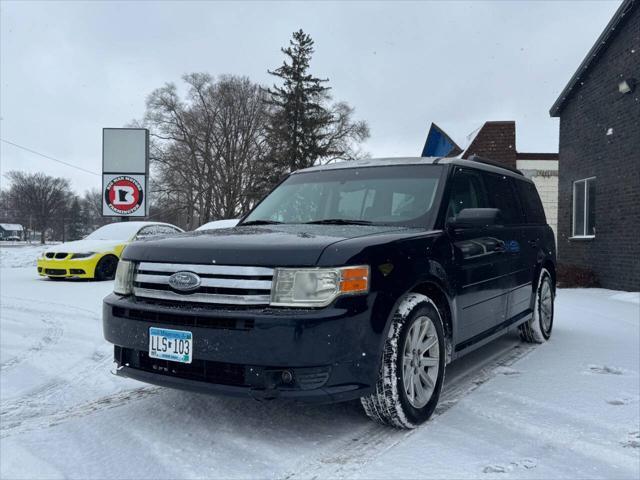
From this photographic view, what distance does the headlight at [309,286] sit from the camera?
2.72 meters

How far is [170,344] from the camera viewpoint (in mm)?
2898

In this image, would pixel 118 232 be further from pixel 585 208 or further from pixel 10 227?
pixel 10 227

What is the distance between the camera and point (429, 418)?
3285 millimetres

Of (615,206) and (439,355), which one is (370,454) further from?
(615,206)

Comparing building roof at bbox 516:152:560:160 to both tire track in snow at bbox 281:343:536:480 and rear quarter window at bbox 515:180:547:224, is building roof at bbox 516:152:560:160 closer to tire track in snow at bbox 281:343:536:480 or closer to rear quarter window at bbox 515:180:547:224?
rear quarter window at bbox 515:180:547:224

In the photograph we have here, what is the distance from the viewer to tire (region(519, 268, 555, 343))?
560cm

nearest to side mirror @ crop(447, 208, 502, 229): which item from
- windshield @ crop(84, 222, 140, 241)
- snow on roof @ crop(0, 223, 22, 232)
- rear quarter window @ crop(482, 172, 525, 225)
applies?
rear quarter window @ crop(482, 172, 525, 225)

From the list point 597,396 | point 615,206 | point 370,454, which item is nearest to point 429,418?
point 370,454

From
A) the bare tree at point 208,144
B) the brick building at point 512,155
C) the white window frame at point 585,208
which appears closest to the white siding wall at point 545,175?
the brick building at point 512,155

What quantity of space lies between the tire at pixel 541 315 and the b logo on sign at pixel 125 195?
20.3 ft

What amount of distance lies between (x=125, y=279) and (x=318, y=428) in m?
1.48

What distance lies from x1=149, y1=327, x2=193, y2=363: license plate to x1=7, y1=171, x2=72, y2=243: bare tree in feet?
272

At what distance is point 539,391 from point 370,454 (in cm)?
177

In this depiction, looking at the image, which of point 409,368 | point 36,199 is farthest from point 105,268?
point 36,199
